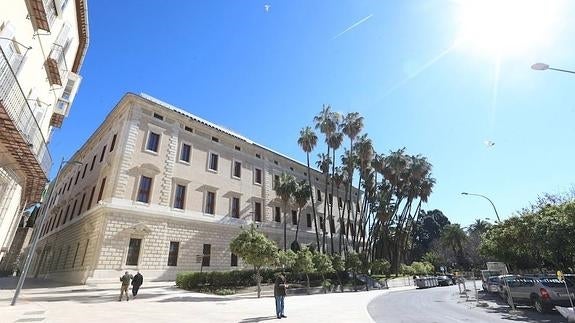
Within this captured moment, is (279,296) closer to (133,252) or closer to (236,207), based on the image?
(133,252)

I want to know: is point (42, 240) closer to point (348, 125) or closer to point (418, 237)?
point (348, 125)

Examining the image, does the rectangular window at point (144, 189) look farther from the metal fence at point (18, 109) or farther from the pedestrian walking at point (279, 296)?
the pedestrian walking at point (279, 296)

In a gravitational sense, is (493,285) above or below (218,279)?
below

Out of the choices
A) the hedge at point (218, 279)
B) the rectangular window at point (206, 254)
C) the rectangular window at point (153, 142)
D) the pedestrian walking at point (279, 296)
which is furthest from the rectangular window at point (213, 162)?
the pedestrian walking at point (279, 296)

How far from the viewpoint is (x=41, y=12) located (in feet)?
38.3

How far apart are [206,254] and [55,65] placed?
63.5 feet

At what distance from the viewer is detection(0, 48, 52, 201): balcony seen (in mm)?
9141

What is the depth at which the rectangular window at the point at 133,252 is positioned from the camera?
23.4m

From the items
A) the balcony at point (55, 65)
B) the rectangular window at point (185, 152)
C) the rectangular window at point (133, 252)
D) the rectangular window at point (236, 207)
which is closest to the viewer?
the balcony at point (55, 65)

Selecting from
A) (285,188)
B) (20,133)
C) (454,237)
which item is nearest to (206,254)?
(285,188)

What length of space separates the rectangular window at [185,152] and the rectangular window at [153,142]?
2473 millimetres

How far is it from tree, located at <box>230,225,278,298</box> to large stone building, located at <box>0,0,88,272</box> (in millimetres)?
11185

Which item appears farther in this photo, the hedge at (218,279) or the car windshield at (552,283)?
the hedge at (218,279)

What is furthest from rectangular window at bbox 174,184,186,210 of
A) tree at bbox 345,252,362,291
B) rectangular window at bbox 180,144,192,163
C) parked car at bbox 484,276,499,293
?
parked car at bbox 484,276,499,293
